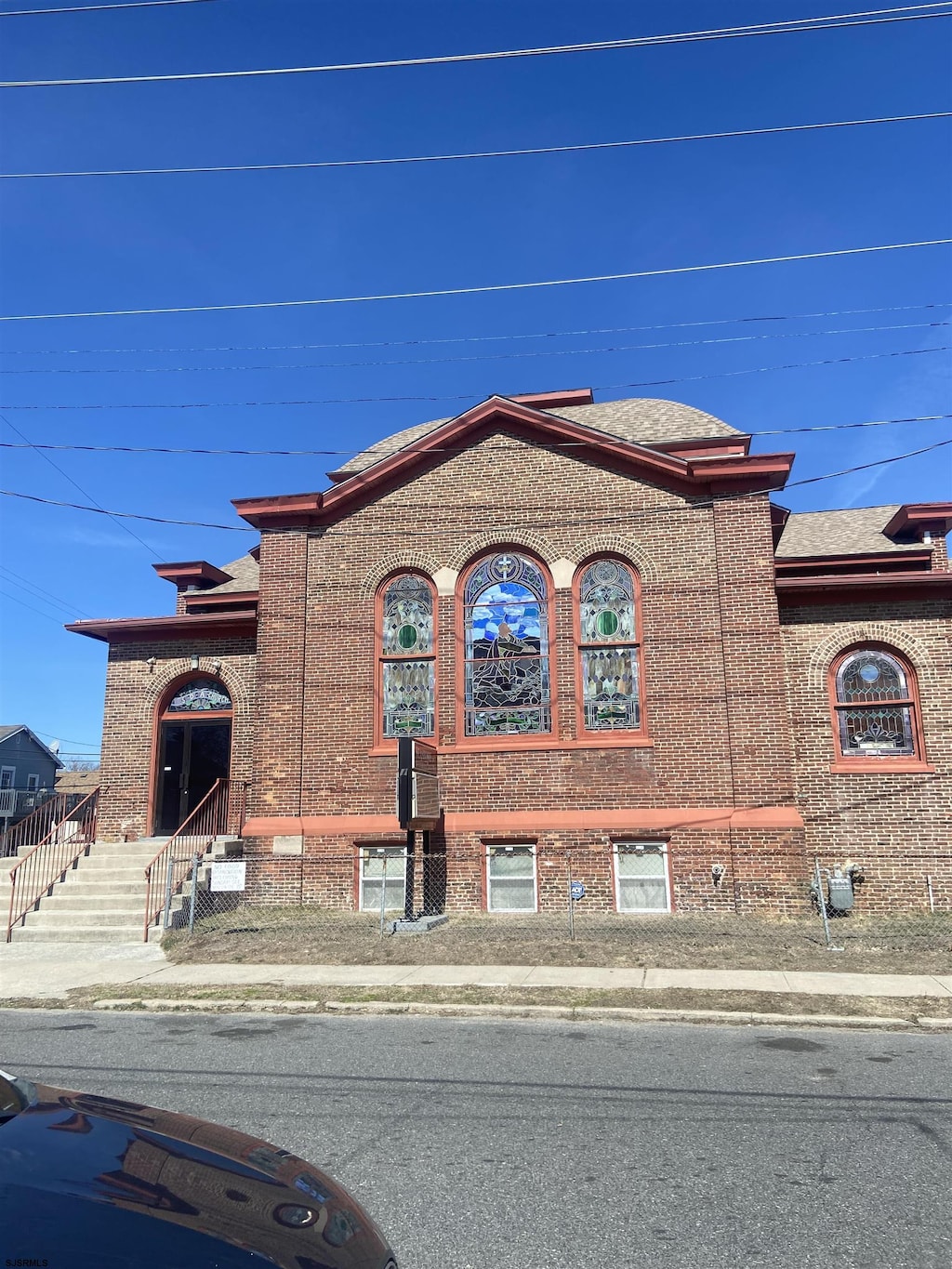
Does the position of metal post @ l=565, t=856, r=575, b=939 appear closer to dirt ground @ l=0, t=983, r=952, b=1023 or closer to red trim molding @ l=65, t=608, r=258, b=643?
dirt ground @ l=0, t=983, r=952, b=1023

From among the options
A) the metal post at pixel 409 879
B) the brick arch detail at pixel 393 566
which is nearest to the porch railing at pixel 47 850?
the metal post at pixel 409 879

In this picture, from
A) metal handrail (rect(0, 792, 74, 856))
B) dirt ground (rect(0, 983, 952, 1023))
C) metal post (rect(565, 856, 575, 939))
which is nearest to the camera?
dirt ground (rect(0, 983, 952, 1023))

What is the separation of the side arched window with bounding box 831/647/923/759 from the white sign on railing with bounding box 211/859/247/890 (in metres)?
9.81

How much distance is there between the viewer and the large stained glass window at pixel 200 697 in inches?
725

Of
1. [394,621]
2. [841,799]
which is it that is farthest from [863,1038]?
[394,621]

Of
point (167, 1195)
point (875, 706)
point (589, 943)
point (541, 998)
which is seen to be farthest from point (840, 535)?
point (167, 1195)

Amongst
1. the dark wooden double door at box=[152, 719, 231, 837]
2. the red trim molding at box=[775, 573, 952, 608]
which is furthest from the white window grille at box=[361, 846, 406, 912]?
the red trim molding at box=[775, 573, 952, 608]

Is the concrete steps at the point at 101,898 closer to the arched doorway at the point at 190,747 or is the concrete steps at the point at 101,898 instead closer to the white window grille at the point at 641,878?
the arched doorway at the point at 190,747

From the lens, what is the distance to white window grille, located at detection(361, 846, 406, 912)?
15492mm

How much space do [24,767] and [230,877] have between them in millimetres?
37332

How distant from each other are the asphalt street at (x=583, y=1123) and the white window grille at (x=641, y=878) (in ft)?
19.9

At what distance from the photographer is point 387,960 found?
1199cm

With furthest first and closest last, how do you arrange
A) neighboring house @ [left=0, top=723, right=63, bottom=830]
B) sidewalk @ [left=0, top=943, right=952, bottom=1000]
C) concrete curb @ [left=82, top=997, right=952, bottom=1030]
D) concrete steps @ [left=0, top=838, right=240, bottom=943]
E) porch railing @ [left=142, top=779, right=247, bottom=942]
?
neighboring house @ [left=0, top=723, right=63, bottom=830] → porch railing @ [left=142, top=779, right=247, bottom=942] → concrete steps @ [left=0, top=838, right=240, bottom=943] → sidewalk @ [left=0, top=943, right=952, bottom=1000] → concrete curb @ [left=82, top=997, right=952, bottom=1030]

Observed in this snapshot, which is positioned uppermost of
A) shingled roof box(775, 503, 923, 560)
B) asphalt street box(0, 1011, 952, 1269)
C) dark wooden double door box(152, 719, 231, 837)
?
shingled roof box(775, 503, 923, 560)
